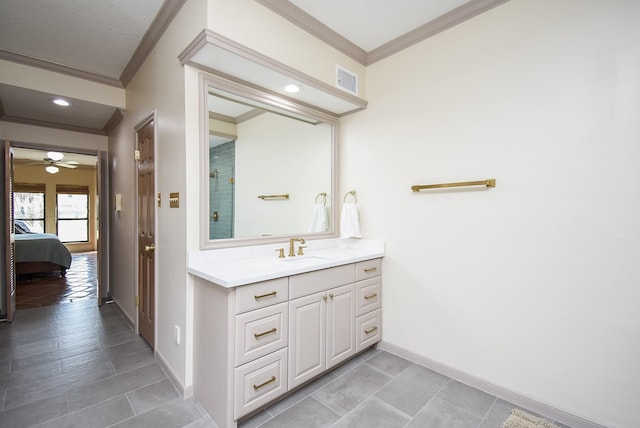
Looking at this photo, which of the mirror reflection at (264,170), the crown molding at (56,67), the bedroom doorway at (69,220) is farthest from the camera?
the bedroom doorway at (69,220)

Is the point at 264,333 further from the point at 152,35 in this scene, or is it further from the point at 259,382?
the point at 152,35

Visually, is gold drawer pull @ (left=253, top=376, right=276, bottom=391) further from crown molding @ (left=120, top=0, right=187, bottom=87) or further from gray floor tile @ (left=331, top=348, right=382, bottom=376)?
crown molding @ (left=120, top=0, right=187, bottom=87)

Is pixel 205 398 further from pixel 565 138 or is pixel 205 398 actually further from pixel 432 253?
pixel 565 138

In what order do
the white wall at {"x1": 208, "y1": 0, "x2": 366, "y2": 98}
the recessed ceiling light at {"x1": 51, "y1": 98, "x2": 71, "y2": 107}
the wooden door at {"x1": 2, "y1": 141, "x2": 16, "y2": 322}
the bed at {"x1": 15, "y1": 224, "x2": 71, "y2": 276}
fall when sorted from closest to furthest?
the white wall at {"x1": 208, "y1": 0, "x2": 366, "y2": 98} < the recessed ceiling light at {"x1": 51, "y1": 98, "x2": 71, "y2": 107} < the wooden door at {"x1": 2, "y1": 141, "x2": 16, "y2": 322} < the bed at {"x1": 15, "y1": 224, "x2": 71, "y2": 276}

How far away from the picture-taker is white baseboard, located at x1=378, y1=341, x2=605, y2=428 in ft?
5.48

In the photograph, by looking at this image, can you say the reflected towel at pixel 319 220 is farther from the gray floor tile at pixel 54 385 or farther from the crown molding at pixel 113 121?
the crown molding at pixel 113 121

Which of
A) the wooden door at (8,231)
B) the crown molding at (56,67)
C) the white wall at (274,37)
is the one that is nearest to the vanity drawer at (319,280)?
the white wall at (274,37)

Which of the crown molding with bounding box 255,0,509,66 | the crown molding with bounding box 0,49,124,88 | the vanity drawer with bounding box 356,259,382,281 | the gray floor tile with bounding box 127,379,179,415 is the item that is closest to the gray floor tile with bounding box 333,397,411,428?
the vanity drawer with bounding box 356,259,382,281

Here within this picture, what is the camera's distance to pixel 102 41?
Result: 8.09 ft

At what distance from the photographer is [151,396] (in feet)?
6.34

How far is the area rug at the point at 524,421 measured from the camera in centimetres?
165

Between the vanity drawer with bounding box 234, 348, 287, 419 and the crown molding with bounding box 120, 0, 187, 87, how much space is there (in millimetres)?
2342

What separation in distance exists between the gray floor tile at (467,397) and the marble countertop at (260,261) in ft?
3.47

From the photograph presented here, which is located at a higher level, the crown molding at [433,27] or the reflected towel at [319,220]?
the crown molding at [433,27]
